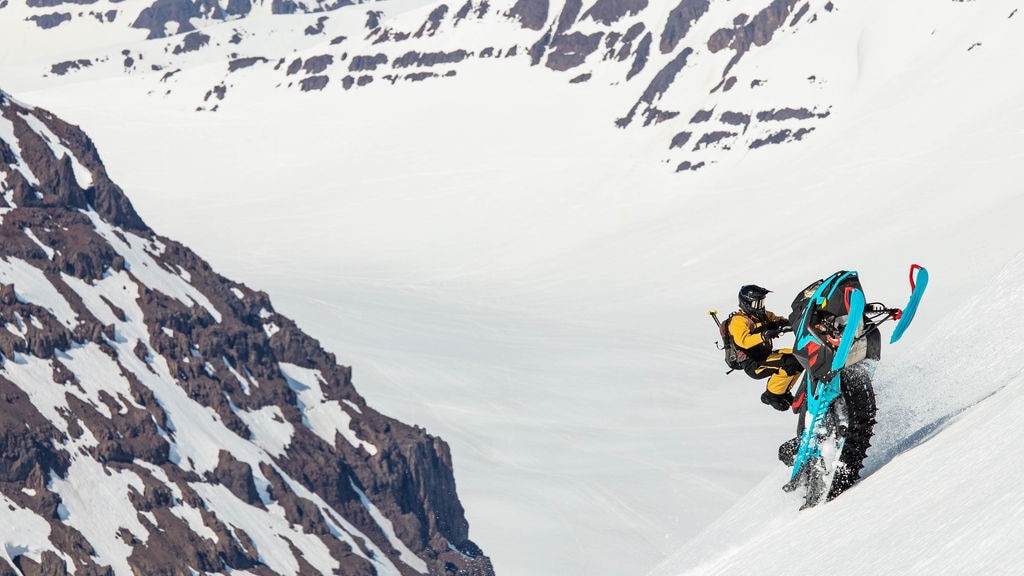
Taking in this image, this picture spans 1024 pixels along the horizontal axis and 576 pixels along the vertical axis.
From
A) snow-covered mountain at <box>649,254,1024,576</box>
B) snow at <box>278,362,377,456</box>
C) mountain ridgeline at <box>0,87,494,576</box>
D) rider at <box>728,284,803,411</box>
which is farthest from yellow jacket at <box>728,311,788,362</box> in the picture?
snow at <box>278,362,377,456</box>

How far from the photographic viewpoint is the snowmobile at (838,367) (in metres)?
11.8

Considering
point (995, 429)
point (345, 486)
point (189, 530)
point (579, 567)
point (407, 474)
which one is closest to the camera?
point (995, 429)

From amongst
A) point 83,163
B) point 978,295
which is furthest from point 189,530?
point 978,295

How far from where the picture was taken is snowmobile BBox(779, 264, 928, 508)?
463 inches

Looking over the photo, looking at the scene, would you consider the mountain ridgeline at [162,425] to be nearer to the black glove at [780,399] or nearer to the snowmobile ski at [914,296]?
the black glove at [780,399]

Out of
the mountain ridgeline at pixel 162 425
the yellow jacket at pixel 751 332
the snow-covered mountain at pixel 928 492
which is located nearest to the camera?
the snow-covered mountain at pixel 928 492

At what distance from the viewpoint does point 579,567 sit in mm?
139750

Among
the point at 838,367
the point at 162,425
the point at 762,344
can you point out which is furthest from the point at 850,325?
the point at 162,425

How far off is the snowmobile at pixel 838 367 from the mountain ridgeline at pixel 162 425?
68.3 meters

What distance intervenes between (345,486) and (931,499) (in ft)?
341

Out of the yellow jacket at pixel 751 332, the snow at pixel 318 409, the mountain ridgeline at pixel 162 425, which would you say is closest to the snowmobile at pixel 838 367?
the yellow jacket at pixel 751 332

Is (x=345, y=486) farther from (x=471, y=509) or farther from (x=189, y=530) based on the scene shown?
(x=471, y=509)

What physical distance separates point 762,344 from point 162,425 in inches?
3522

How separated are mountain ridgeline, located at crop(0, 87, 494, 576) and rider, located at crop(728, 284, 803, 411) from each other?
67.3 metres
